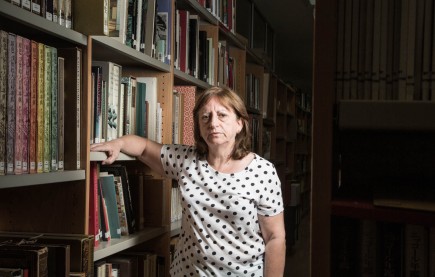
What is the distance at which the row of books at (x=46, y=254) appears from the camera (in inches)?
48.7

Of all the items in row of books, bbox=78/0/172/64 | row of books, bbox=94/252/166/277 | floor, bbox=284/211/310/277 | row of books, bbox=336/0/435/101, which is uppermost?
row of books, bbox=78/0/172/64

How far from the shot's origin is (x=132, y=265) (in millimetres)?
2041

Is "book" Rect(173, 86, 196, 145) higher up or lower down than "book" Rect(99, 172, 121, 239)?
higher up

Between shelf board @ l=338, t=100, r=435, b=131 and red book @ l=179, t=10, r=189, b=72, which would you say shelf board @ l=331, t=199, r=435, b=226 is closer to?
shelf board @ l=338, t=100, r=435, b=131

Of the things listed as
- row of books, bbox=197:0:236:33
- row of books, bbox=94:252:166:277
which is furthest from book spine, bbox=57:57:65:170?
row of books, bbox=197:0:236:33

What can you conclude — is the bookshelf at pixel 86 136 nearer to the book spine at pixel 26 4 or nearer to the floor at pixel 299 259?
the book spine at pixel 26 4

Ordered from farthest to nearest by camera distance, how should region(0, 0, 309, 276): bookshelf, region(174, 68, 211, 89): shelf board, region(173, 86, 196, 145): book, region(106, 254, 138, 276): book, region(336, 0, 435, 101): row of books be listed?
1. region(173, 86, 196, 145): book
2. region(174, 68, 211, 89): shelf board
3. region(106, 254, 138, 276): book
4. region(0, 0, 309, 276): bookshelf
5. region(336, 0, 435, 101): row of books

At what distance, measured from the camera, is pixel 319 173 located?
34.0 inches

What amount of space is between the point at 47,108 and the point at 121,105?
56 cm

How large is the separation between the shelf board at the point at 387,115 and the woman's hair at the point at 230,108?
108 centimetres

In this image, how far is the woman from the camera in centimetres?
181

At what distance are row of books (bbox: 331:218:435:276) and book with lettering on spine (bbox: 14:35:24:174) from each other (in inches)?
29.7

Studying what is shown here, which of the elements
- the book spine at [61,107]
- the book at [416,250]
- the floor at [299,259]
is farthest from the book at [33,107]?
the floor at [299,259]

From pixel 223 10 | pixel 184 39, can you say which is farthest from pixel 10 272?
pixel 223 10
